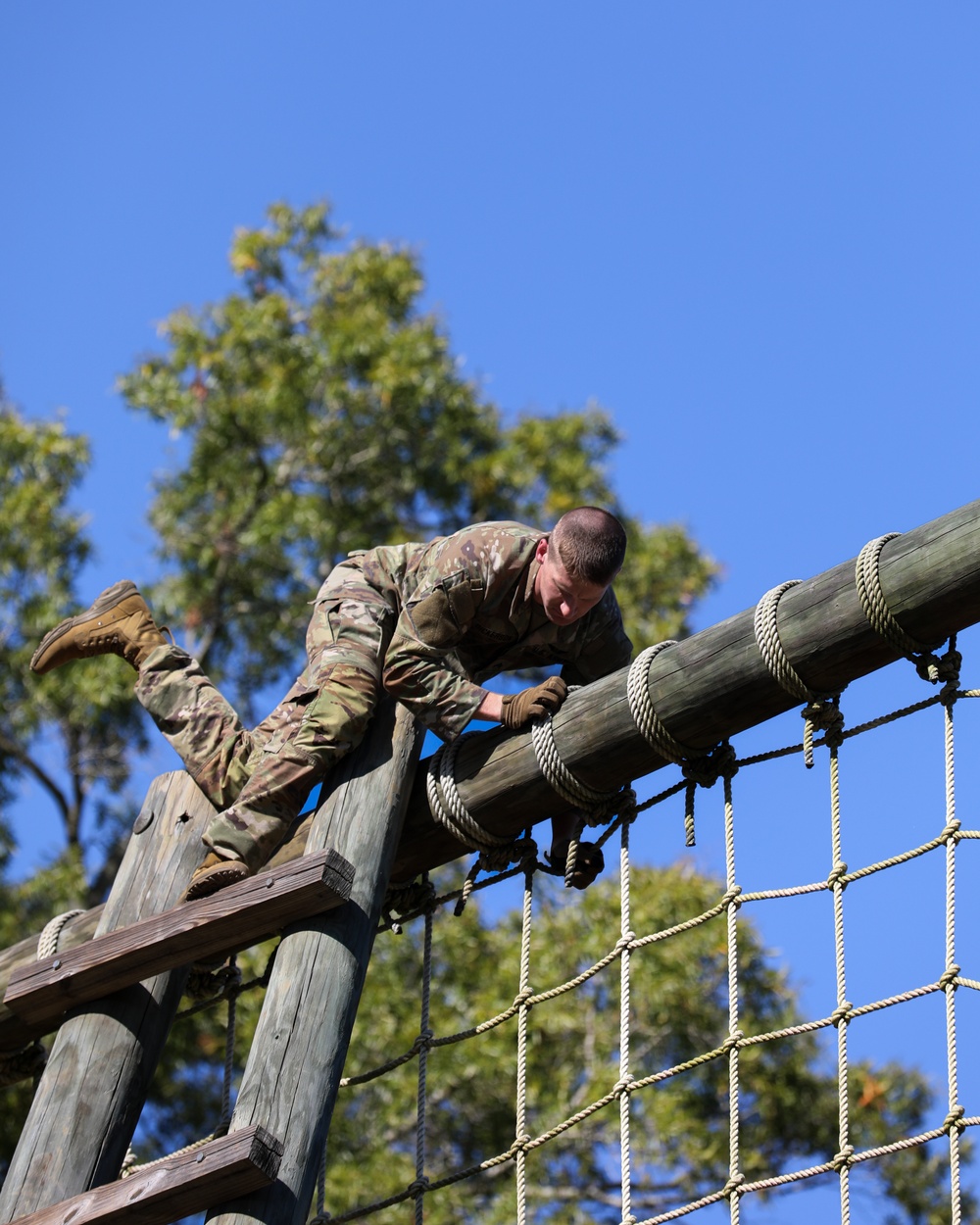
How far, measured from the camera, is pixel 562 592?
12.4ft

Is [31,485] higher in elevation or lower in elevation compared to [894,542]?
higher

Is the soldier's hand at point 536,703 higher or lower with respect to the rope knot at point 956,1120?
higher

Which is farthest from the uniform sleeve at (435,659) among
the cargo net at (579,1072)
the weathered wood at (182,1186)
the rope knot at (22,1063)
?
the cargo net at (579,1072)

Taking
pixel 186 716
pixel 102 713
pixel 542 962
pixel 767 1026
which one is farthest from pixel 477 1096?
pixel 186 716

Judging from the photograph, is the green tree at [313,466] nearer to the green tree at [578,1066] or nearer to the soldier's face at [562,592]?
the green tree at [578,1066]

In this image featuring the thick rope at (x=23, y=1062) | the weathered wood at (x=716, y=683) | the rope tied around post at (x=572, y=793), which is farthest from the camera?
the thick rope at (x=23, y=1062)

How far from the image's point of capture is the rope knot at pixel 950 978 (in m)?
3.21

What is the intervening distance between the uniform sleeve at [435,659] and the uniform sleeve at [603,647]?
1.05 ft

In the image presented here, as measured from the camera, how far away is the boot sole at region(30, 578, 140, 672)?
4430 mm

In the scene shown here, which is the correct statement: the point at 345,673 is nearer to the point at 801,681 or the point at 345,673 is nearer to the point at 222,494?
the point at 801,681

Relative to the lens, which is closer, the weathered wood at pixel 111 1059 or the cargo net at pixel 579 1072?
the weathered wood at pixel 111 1059

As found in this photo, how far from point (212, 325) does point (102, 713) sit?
286cm

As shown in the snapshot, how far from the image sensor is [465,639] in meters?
4.07

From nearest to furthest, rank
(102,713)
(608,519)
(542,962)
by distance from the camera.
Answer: (608,519) → (542,962) → (102,713)
